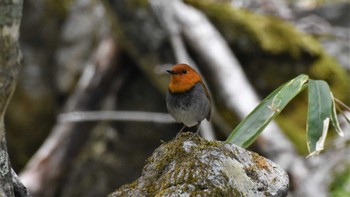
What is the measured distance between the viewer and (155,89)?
6.38 meters

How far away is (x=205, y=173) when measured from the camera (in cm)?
216

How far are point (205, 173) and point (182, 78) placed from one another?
1.28m

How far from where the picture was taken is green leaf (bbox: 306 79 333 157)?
9.32 feet

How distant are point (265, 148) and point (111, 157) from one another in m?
1.85

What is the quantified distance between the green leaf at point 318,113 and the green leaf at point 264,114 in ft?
0.22

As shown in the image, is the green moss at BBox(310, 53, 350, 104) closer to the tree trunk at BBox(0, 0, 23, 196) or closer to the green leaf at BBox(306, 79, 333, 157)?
the green leaf at BBox(306, 79, 333, 157)

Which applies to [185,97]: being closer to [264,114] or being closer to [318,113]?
[264,114]

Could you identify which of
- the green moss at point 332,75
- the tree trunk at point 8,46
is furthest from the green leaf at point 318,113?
the green moss at point 332,75

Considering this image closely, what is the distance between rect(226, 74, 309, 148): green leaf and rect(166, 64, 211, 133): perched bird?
414 mm

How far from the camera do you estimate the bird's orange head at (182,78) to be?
336 cm

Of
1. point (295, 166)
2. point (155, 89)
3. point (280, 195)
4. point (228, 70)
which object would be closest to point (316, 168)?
point (295, 166)

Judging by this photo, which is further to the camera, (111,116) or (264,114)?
(111,116)

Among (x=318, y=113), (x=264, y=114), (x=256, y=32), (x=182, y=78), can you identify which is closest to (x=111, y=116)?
(x=256, y=32)

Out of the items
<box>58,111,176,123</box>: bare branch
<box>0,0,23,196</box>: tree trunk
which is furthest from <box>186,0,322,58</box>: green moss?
<box>0,0,23,196</box>: tree trunk
